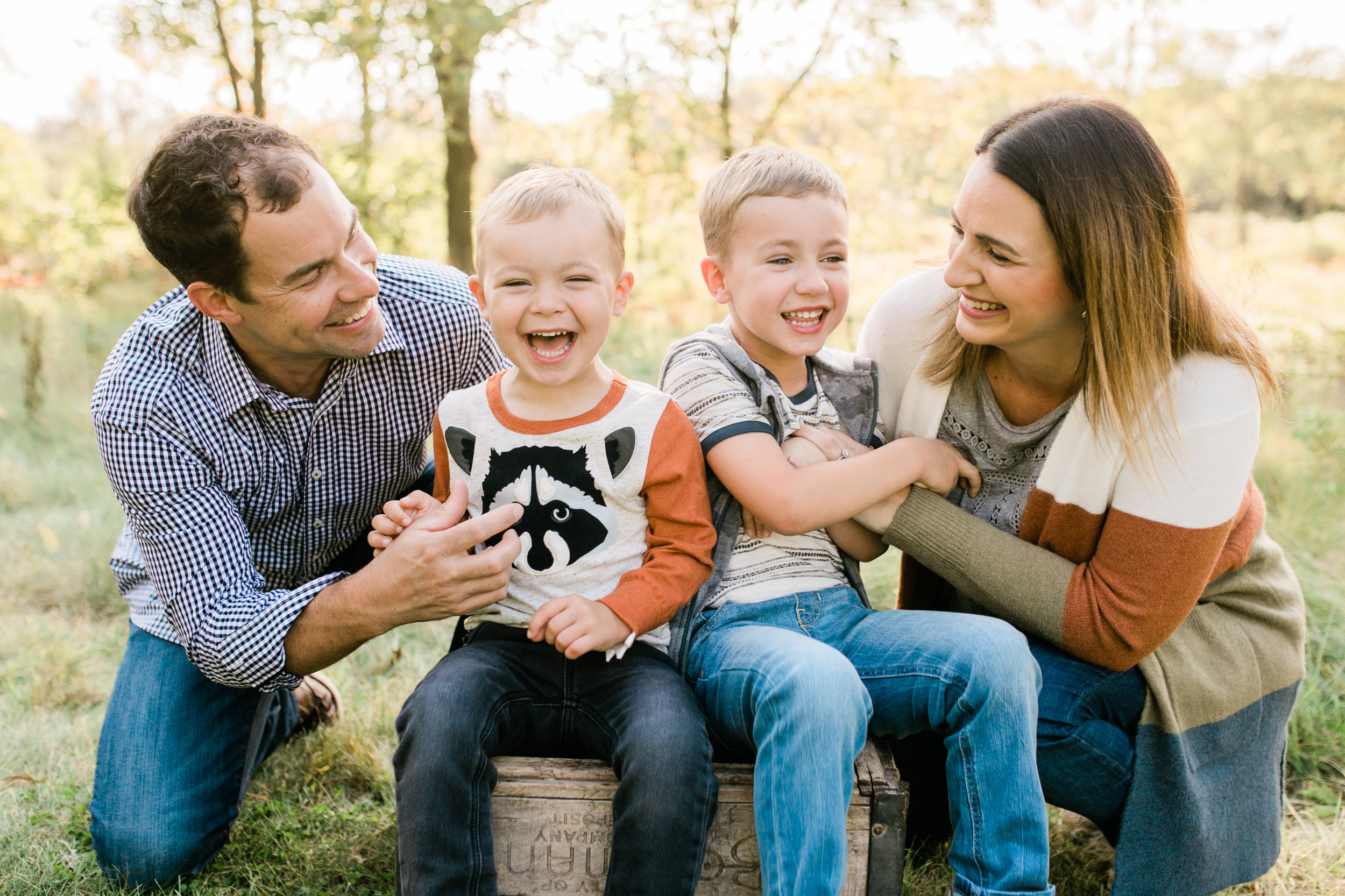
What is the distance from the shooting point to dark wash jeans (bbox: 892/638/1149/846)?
6.78 feet

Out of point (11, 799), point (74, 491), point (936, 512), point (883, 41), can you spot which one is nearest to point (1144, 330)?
point (936, 512)

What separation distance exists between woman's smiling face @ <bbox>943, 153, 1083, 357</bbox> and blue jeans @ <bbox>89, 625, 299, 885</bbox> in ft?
6.74

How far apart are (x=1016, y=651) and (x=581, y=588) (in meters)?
0.84

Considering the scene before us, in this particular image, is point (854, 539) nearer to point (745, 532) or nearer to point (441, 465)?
point (745, 532)

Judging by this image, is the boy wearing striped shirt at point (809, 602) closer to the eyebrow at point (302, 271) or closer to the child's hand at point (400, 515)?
the child's hand at point (400, 515)

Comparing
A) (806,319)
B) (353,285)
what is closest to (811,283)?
(806,319)

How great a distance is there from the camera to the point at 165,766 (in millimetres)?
2389

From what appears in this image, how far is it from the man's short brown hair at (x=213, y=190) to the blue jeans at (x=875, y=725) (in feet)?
4.48

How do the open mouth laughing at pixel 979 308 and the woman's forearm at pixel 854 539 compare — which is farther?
the woman's forearm at pixel 854 539

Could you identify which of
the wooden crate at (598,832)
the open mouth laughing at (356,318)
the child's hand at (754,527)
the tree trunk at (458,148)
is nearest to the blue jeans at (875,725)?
the wooden crate at (598,832)

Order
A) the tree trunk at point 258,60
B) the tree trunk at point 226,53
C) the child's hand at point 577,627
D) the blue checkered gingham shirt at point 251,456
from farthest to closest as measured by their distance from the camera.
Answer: the tree trunk at point 226,53 < the tree trunk at point 258,60 < the blue checkered gingham shirt at point 251,456 < the child's hand at point 577,627

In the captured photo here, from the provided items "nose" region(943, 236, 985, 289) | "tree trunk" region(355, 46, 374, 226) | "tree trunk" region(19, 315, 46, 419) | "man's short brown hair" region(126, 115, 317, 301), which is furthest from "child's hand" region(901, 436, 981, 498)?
"tree trunk" region(355, 46, 374, 226)

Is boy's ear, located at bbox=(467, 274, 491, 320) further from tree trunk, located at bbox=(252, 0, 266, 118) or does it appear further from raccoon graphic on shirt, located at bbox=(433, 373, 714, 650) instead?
tree trunk, located at bbox=(252, 0, 266, 118)

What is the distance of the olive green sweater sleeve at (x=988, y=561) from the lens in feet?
6.70
